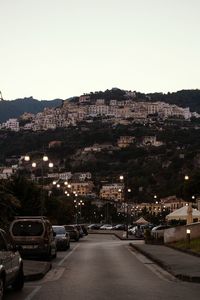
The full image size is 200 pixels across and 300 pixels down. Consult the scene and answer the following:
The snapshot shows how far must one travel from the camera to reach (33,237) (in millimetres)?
27250

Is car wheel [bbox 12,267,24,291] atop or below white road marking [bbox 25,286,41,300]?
atop

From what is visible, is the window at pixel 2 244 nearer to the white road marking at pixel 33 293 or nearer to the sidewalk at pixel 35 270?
the white road marking at pixel 33 293

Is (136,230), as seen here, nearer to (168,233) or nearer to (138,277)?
(168,233)

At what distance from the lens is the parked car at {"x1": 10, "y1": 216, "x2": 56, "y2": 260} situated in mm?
26984

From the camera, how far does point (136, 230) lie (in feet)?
240

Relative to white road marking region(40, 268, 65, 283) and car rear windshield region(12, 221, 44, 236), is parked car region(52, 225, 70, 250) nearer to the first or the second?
car rear windshield region(12, 221, 44, 236)

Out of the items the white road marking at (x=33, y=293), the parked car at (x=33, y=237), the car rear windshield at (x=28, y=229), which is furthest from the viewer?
the car rear windshield at (x=28, y=229)

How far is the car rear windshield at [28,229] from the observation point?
1081 inches

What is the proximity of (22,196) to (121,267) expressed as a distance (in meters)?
30.1

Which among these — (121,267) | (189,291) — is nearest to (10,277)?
(189,291)

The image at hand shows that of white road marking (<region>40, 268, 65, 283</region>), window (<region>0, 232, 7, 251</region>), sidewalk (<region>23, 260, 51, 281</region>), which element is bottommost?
white road marking (<region>40, 268, 65, 283</region>)

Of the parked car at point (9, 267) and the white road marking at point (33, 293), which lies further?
the white road marking at point (33, 293)

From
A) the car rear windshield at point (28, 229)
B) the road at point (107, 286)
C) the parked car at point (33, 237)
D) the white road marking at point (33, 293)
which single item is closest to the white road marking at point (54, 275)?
the road at point (107, 286)

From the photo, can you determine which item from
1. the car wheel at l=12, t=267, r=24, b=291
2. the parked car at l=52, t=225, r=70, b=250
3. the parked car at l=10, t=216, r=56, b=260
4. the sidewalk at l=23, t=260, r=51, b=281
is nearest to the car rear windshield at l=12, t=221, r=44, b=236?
the parked car at l=10, t=216, r=56, b=260
